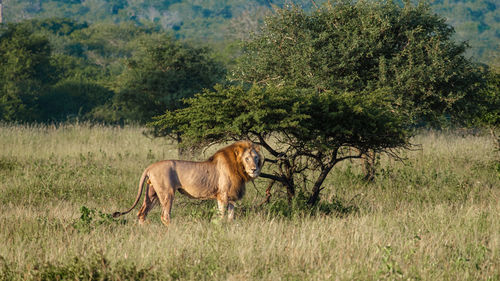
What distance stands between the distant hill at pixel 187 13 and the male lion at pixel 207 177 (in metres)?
108

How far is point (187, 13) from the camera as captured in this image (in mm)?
146250

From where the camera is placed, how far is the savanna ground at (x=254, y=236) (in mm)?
5266

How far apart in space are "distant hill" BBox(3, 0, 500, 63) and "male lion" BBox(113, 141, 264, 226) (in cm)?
10765

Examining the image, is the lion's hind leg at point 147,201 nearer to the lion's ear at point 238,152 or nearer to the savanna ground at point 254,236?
the savanna ground at point 254,236

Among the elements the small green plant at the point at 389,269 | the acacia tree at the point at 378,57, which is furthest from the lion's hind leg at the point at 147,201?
the acacia tree at the point at 378,57

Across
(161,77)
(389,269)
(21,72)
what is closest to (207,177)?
(389,269)

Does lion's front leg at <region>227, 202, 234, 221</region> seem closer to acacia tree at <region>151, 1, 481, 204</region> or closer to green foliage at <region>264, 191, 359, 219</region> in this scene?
green foliage at <region>264, 191, 359, 219</region>

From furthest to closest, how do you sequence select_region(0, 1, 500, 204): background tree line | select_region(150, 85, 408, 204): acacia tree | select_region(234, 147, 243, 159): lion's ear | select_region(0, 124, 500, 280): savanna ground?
select_region(0, 1, 500, 204): background tree line, select_region(150, 85, 408, 204): acacia tree, select_region(234, 147, 243, 159): lion's ear, select_region(0, 124, 500, 280): savanna ground

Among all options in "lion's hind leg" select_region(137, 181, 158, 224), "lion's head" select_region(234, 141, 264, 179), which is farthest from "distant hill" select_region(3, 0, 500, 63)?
"lion's head" select_region(234, 141, 264, 179)

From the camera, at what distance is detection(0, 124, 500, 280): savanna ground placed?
17.3ft

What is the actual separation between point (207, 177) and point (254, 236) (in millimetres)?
1167

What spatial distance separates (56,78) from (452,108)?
29.0 metres

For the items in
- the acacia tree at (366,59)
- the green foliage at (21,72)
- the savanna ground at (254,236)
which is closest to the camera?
the savanna ground at (254,236)

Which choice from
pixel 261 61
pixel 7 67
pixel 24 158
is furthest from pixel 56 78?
pixel 261 61
